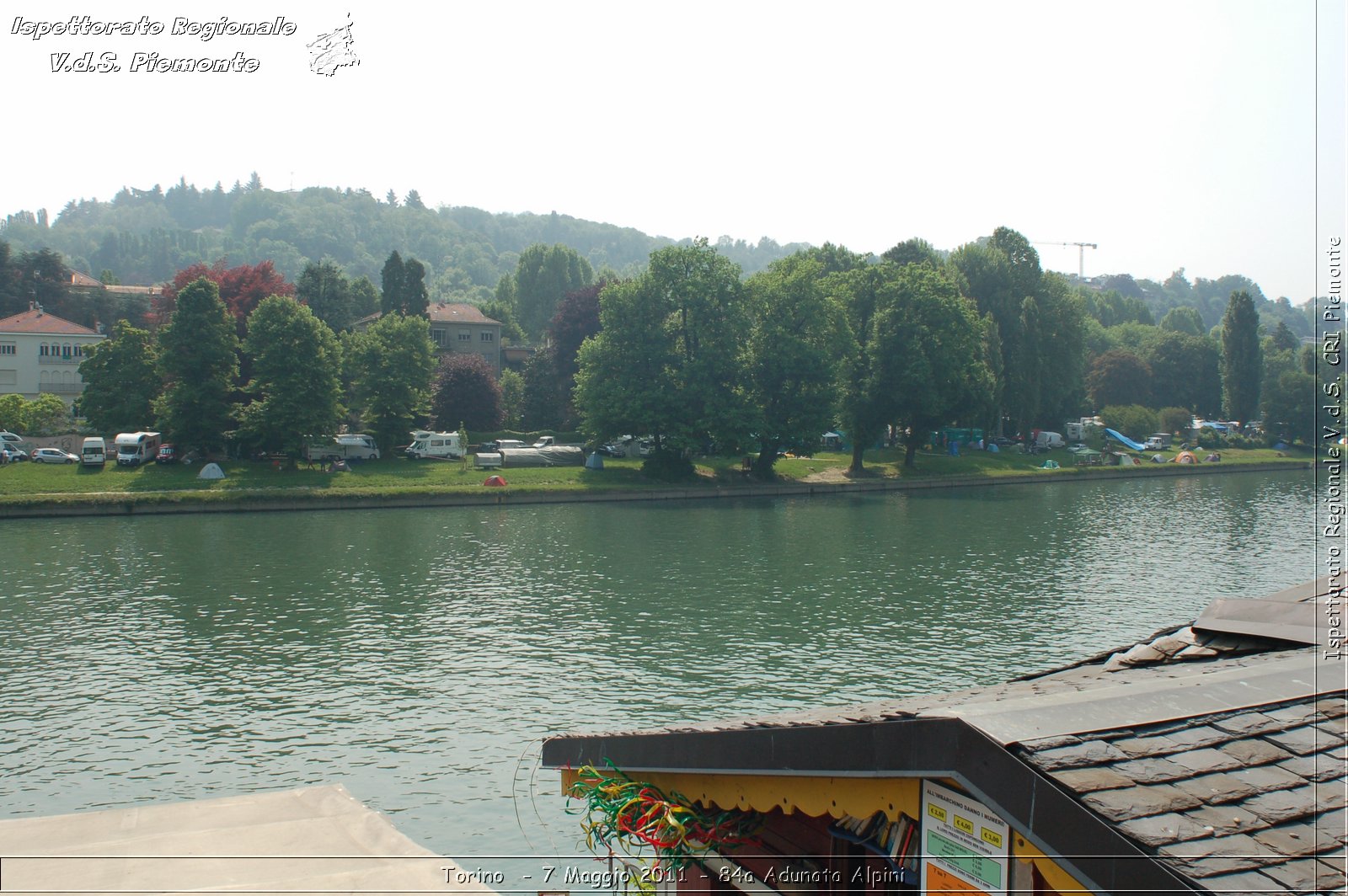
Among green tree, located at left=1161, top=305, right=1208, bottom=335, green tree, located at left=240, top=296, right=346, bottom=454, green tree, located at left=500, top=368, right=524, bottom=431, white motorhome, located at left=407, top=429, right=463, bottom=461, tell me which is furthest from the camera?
green tree, located at left=1161, top=305, right=1208, bottom=335

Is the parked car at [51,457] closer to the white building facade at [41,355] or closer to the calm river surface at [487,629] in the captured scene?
the calm river surface at [487,629]

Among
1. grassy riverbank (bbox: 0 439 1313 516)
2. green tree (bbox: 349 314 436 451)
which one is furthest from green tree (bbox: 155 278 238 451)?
green tree (bbox: 349 314 436 451)

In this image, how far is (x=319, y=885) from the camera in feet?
31.4

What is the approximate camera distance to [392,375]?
67438mm

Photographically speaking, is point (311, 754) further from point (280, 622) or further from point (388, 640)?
point (280, 622)

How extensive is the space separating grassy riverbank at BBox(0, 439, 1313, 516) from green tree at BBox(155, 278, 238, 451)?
8.99ft

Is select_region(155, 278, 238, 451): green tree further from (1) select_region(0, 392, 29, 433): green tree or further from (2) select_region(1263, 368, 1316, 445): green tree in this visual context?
(2) select_region(1263, 368, 1316, 445): green tree

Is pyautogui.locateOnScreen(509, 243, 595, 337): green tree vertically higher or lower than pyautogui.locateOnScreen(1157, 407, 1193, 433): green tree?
higher

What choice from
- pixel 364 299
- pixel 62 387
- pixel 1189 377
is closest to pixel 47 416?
pixel 62 387

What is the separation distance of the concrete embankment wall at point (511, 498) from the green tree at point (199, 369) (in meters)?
10.9

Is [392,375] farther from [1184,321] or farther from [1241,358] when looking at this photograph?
[1184,321]

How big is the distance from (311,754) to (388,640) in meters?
8.23

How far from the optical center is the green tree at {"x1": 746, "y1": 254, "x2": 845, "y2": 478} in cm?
6325

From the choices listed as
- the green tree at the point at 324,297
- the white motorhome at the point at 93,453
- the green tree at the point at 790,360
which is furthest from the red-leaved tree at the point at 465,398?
the white motorhome at the point at 93,453
